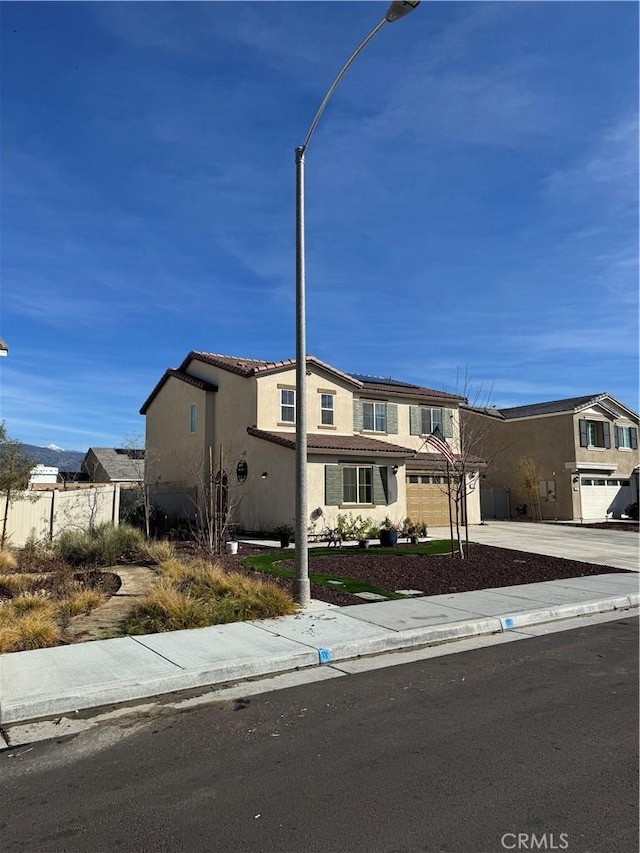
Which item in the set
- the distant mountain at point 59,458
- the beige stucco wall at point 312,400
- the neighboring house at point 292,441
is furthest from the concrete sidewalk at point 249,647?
the distant mountain at point 59,458

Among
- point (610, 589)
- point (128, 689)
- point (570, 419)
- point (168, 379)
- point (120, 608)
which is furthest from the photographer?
point (570, 419)

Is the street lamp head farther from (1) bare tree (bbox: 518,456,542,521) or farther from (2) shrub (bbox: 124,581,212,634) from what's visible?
(1) bare tree (bbox: 518,456,542,521)

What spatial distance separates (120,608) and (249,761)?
5.87 m

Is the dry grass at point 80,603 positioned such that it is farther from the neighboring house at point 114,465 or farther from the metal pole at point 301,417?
the neighboring house at point 114,465

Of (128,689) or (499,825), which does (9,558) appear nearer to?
(128,689)

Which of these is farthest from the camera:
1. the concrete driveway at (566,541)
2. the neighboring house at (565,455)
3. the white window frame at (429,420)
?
the neighboring house at (565,455)

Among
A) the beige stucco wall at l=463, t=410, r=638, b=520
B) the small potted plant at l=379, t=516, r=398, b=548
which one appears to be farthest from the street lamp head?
the beige stucco wall at l=463, t=410, r=638, b=520

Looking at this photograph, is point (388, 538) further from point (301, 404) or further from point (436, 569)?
point (301, 404)

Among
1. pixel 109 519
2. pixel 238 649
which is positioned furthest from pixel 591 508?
pixel 238 649

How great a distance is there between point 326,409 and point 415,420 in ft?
17.1

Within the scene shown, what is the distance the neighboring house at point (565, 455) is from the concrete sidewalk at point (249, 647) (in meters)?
23.7

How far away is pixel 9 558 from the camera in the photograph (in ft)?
44.2

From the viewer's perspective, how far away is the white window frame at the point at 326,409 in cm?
2546

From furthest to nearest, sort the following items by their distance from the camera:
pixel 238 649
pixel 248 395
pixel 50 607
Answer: pixel 248 395
pixel 50 607
pixel 238 649
